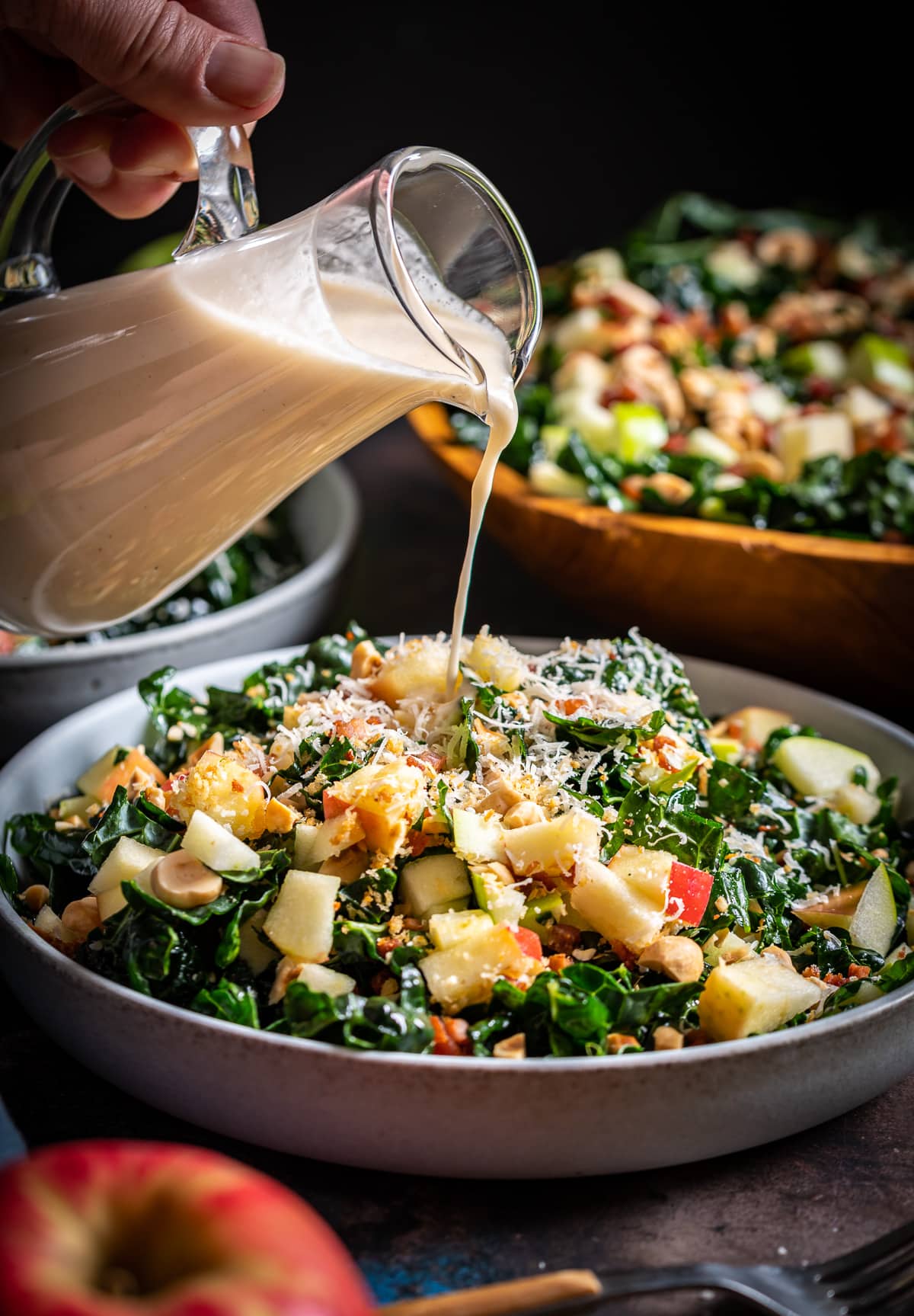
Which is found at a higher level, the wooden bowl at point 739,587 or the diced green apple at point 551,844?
the diced green apple at point 551,844

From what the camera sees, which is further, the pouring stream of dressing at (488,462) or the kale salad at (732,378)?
the kale salad at (732,378)

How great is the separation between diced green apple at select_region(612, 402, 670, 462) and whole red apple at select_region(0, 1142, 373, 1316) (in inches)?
81.9

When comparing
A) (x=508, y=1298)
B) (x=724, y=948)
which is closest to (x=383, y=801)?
(x=724, y=948)

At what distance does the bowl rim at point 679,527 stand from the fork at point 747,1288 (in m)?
1.26

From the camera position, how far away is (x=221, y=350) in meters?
1.52

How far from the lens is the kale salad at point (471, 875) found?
1372 millimetres

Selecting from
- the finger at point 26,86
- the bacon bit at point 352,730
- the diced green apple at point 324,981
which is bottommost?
the diced green apple at point 324,981

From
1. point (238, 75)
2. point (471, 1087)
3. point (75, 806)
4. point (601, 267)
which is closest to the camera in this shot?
point (471, 1087)

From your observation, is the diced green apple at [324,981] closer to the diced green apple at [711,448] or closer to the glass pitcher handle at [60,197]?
the glass pitcher handle at [60,197]

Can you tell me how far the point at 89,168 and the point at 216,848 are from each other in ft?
3.27

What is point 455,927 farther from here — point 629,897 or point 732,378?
point 732,378

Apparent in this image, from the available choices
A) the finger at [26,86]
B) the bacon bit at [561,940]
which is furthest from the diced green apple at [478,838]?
the finger at [26,86]

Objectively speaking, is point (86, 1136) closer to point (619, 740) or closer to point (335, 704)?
point (335, 704)

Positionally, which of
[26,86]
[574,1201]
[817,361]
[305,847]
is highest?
[26,86]
